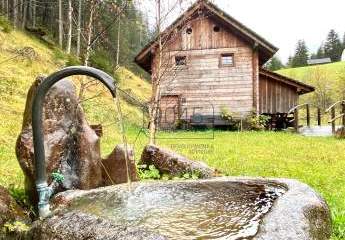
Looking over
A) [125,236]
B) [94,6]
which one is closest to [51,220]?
[125,236]

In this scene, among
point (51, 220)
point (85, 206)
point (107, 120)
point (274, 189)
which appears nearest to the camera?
point (51, 220)

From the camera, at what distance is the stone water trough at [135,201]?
Answer: 3.09 m

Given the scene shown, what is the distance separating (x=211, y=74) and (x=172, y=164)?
56.4 feet

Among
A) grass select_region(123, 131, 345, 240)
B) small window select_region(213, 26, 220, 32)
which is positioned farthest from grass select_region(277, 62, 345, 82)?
grass select_region(123, 131, 345, 240)

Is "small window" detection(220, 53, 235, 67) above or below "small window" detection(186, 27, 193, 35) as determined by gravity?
below

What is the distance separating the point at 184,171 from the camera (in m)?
7.01

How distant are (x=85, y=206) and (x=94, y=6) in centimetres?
710

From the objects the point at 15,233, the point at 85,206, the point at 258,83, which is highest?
the point at 258,83

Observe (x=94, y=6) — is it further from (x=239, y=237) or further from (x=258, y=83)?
(x=258, y=83)

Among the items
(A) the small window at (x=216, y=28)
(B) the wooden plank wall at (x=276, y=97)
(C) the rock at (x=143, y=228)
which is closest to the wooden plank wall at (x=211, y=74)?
(A) the small window at (x=216, y=28)

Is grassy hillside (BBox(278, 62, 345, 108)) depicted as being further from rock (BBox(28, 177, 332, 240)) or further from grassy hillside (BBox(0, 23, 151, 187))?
rock (BBox(28, 177, 332, 240))

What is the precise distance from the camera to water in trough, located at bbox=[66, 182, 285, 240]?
11.0 feet

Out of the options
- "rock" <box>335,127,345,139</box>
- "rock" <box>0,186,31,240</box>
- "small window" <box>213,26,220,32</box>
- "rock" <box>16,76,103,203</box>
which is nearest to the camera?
"rock" <box>0,186,31,240</box>

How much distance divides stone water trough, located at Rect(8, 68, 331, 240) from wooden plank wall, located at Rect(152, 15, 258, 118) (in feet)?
60.3
